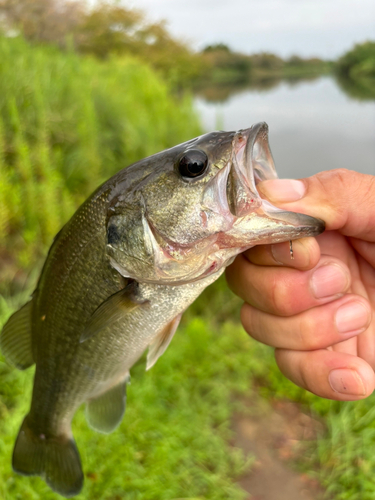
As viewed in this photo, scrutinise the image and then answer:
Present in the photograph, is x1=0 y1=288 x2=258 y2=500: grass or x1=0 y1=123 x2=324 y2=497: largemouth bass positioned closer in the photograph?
x1=0 y1=123 x2=324 y2=497: largemouth bass

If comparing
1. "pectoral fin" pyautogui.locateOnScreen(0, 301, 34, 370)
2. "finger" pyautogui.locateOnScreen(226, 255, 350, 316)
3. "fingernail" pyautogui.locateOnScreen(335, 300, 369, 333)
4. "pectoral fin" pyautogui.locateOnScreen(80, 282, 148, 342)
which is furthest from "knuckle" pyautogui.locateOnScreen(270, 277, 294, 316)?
"pectoral fin" pyautogui.locateOnScreen(0, 301, 34, 370)

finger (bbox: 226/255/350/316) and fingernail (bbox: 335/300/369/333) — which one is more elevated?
finger (bbox: 226/255/350/316)

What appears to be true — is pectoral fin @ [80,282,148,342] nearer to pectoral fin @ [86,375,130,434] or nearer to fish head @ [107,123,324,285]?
fish head @ [107,123,324,285]

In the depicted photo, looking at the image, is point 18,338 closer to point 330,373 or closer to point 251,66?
point 330,373

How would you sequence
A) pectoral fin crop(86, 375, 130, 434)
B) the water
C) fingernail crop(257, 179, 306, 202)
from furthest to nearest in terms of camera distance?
the water, pectoral fin crop(86, 375, 130, 434), fingernail crop(257, 179, 306, 202)

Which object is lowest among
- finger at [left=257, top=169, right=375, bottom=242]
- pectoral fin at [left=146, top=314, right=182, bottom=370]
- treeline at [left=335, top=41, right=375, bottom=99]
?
pectoral fin at [left=146, top=314, right=182, bottom=370]

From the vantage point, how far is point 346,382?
61.0 inches

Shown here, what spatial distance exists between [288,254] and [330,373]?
23.4 inches

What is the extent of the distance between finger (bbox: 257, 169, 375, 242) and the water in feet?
12.4

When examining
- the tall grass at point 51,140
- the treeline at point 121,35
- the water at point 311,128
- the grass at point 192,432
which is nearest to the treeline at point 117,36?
the treeline at point 121,35

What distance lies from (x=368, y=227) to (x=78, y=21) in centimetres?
2820

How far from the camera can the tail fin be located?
5.74 feet

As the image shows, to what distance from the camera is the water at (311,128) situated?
11734mm

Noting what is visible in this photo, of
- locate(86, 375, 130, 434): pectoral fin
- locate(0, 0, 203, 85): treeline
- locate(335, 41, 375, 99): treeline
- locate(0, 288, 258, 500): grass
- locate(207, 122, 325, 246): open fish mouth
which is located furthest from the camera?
locate(335, 41, 375, 99): treeline
